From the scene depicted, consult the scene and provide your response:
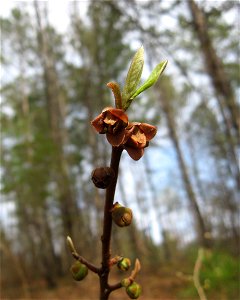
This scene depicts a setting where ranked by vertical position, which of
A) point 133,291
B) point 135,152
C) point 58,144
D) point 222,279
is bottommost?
point 222,279

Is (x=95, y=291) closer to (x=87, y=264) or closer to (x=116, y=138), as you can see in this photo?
(x=87, y=264)

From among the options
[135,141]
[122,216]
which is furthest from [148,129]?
[122,216]

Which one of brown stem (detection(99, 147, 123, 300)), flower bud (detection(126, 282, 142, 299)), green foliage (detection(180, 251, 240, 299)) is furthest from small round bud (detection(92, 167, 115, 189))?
green foliage (detection(180, 251, 240, 299))

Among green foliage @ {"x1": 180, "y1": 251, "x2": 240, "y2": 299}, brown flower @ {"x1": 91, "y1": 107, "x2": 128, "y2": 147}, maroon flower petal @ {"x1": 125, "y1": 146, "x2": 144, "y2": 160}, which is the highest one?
brown flower @ {"x1": 91, "y1": 107, "x2": 128, "y2": 147}

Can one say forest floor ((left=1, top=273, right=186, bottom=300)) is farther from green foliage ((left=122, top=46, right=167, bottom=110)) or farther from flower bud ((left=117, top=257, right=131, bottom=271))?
green foliage ((left=122, top=46, right=167, bottom=110))

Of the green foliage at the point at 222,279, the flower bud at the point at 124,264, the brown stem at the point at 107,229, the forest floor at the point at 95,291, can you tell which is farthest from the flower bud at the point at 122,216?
the forest floor at the point at 95,291

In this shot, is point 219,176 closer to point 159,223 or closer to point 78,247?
point 159,223

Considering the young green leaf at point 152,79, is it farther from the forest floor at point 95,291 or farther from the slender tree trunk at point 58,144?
the slender tree trunk at point 58,144
